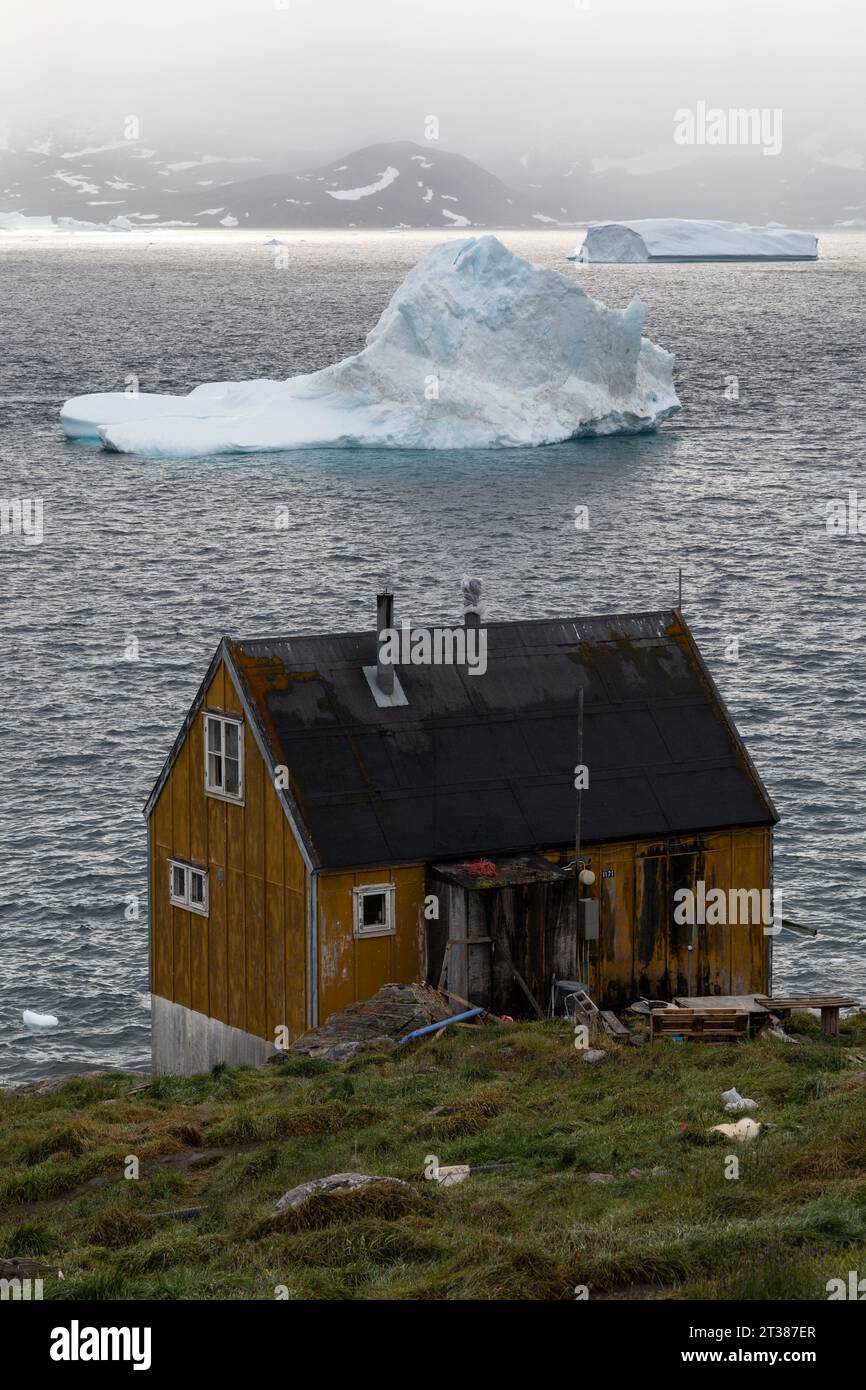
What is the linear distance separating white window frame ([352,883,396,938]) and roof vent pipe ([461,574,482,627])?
4.90 meters

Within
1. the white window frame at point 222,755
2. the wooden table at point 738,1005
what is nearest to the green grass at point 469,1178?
the wooden table at point 738,1005

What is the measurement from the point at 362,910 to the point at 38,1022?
11.5 metres

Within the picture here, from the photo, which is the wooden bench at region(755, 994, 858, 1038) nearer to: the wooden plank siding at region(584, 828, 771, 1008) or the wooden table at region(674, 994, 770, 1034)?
the wooden table at region(674, 994, 770, 1034)

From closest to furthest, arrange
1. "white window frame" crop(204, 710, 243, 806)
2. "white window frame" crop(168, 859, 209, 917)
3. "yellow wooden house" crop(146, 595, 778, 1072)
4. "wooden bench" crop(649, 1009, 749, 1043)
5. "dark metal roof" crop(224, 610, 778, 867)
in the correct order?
"wooden bench" crop(649, 1009, 749, 1043) < "yellow wooden house" crop(146, 595, 778, 1072) < "dark metal roof" crop(224, 610, 778, 867) < "white window frame" crop(204, 710, 243, 806) < "white window frame" crop(168, 859, 209, 917)

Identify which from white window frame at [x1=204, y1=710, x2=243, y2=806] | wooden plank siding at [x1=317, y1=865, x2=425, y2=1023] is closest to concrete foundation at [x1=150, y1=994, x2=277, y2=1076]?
wooden plank siding at [x1=317, y1=865, x2=425, y2=1023]

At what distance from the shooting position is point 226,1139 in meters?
21.6

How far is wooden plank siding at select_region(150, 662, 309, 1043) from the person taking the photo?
27781mm

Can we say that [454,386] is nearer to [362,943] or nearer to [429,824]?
[429,824]

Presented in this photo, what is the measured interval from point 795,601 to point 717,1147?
55.3 metres

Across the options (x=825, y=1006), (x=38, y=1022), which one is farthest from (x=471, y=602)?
(x=38, y=1022)

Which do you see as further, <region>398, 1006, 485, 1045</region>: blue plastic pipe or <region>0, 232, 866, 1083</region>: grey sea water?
<region>0, 232, 866, 1083</region>: grey sea water

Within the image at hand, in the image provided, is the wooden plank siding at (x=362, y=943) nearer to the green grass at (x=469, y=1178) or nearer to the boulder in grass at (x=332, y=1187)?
the green grass at (x=469, y=1178)

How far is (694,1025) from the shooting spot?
25812mm
